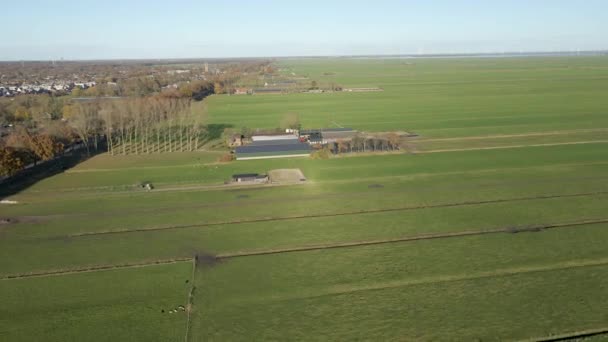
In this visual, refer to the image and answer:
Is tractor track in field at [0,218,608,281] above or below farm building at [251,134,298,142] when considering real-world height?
below

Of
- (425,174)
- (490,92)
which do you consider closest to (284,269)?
(425,174)

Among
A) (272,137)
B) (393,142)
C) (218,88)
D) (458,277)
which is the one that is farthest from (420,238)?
(218,88)

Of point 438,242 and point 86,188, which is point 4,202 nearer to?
point 86,188

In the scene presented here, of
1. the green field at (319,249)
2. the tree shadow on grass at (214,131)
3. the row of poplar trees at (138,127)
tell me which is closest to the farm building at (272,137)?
the tree shadow on grass at (214,131)

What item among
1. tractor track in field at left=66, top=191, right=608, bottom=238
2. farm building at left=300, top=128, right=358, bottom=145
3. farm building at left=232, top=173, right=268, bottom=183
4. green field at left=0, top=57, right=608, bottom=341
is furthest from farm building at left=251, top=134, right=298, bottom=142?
tractor track in field at left=66, top=191, right=608, bottom=238

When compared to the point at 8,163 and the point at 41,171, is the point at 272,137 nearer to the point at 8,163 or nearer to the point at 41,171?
the point at 41,171

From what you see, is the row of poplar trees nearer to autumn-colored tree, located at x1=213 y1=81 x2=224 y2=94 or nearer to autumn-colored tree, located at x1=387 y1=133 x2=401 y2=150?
autumn-colored tree, located at x1=387 y1=133 x2=401 y2=150
